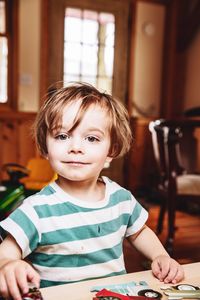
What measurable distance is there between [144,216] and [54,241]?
25cm

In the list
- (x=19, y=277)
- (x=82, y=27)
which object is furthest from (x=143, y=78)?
(x=19, y=277)

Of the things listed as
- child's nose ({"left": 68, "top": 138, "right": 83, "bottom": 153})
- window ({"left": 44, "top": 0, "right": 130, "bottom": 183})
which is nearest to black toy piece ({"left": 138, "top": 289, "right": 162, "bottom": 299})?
child's nose ({"left": 68, "top": 138, "right": 83, "bottom": 153})

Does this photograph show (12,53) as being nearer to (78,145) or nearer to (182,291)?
(78,145)

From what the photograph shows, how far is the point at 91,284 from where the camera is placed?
0.64 metres

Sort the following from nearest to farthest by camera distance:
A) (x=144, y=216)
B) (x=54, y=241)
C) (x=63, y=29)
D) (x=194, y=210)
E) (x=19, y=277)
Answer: (x=19, y=277) → (x=54, y=241) → (x=144, y=216) → (x=194, y=210) → (x=63, y=29)

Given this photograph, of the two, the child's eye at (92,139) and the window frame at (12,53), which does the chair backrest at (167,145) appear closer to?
the child's eye at (92,139)

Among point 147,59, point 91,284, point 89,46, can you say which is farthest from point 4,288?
point 147,59

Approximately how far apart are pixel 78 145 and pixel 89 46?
13.8ft

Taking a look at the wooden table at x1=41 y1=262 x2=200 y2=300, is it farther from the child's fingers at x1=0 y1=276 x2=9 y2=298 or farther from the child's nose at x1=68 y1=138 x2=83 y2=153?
the child's nose at x1=68 y1=138 x2=83 y2=153

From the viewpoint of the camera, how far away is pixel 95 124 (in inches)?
30.3

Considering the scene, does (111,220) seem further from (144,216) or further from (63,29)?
(63,29)

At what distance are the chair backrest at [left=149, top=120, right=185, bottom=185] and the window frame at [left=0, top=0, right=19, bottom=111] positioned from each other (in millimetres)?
2138

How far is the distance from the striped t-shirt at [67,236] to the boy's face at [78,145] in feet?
0.22

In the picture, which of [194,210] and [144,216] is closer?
[144,216]
